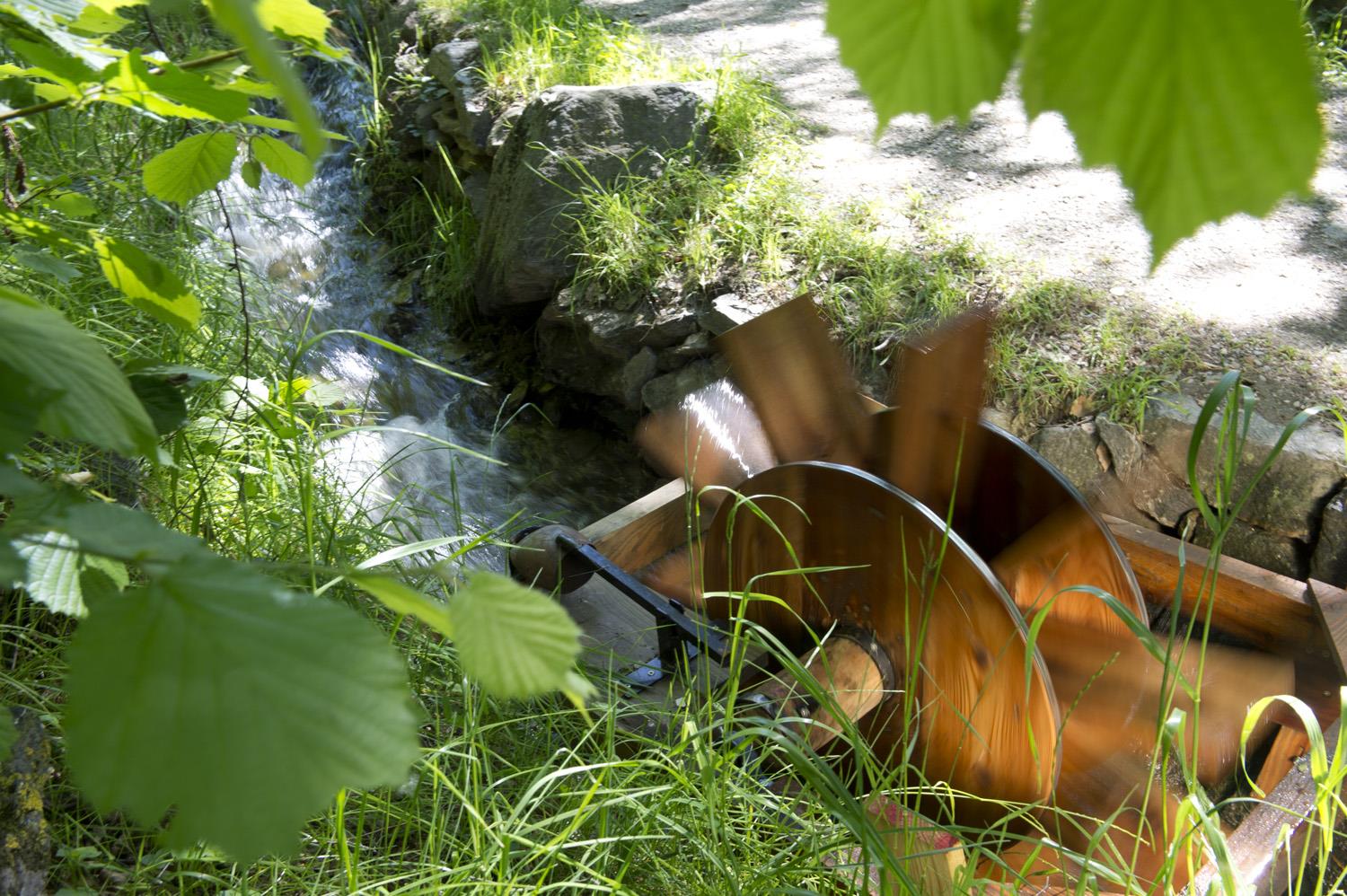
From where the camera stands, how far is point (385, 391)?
4633 millimetres

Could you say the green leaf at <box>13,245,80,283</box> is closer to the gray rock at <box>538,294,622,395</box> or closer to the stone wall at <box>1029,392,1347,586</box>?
the stone wall at <box>1029,392,1347,586</box>

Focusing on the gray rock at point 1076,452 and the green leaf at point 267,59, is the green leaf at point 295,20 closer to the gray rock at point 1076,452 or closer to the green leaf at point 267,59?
the green leaf at point 267,59

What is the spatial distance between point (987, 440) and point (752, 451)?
0.78m

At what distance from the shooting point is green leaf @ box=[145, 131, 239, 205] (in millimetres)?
935

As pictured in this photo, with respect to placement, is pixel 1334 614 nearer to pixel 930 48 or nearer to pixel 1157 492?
pixel 1157 492

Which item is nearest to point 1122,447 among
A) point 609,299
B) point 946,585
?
point 946,585

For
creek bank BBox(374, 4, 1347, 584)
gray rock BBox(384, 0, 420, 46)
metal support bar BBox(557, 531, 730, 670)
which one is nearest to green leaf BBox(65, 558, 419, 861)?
metal support bar BBox(557, 531, 730, 670)

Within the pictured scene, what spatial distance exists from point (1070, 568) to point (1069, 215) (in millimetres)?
1948

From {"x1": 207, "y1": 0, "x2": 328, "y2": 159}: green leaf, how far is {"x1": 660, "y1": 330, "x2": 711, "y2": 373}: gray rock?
12.2 ft

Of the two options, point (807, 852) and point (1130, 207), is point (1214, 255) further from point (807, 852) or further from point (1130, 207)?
point (1130, 207)

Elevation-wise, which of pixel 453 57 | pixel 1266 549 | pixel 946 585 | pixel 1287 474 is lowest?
pixel 1266 549

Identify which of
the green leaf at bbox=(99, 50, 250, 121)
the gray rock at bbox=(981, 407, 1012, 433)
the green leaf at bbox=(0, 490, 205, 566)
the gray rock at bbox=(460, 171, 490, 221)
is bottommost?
the gray rock at bbox=(981, 407, 1012, 433)

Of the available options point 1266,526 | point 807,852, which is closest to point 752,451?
point 1266,526

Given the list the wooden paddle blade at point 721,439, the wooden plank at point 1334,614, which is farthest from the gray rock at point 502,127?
the wooden plank at point 1334,614
